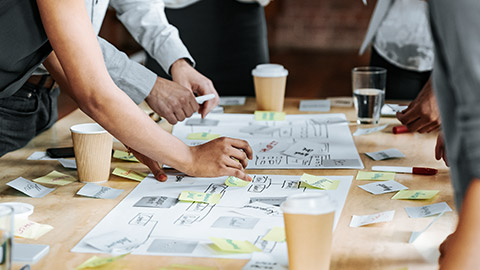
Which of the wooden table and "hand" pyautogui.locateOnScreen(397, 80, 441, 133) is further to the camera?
"hand" pyautogui.locateOnScreen(397, 80, 441, 133)

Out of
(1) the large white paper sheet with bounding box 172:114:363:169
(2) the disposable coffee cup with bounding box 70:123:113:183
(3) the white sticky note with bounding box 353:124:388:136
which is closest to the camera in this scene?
(2) the disposable coffee cup with bounding box 70:123:113:183

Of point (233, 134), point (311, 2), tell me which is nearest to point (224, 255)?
point (233, 134)

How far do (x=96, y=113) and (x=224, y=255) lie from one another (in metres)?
0.36

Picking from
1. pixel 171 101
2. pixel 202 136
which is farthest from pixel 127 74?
pixel 202 136

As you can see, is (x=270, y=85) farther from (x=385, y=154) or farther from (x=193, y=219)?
(x=193, y=219)

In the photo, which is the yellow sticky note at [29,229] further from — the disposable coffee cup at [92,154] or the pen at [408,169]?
the pen at [408,169]

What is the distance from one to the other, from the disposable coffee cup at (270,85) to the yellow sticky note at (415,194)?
0.69 meters

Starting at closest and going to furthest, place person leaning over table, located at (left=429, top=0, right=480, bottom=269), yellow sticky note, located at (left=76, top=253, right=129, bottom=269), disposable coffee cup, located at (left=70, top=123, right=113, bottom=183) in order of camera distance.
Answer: person leaning over table, located at (left=429, top=0, right=480, bottom=269) → yellow sticky note, located at (left=76, top=253, right=129, bottom=269) → disposable coffee cup, located at (left=70, top=123, right=113, bottom=183)

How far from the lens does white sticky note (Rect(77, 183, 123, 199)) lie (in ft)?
3.90

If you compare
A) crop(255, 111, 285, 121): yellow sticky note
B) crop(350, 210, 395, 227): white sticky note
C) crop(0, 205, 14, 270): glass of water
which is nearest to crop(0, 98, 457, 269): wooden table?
crop(350, 210, 395, 227): white sticky note

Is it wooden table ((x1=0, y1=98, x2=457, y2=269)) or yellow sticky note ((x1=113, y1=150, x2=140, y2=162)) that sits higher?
wooden table ((x1=0, y1=98, x2=457, y2=269))

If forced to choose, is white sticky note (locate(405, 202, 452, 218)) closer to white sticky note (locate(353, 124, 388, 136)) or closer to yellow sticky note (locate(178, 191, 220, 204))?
yellow sticky note (locate(178, 191, 220, 204))

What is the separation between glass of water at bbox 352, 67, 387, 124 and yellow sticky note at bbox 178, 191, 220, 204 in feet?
2.23

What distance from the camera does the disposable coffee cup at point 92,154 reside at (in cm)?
125
